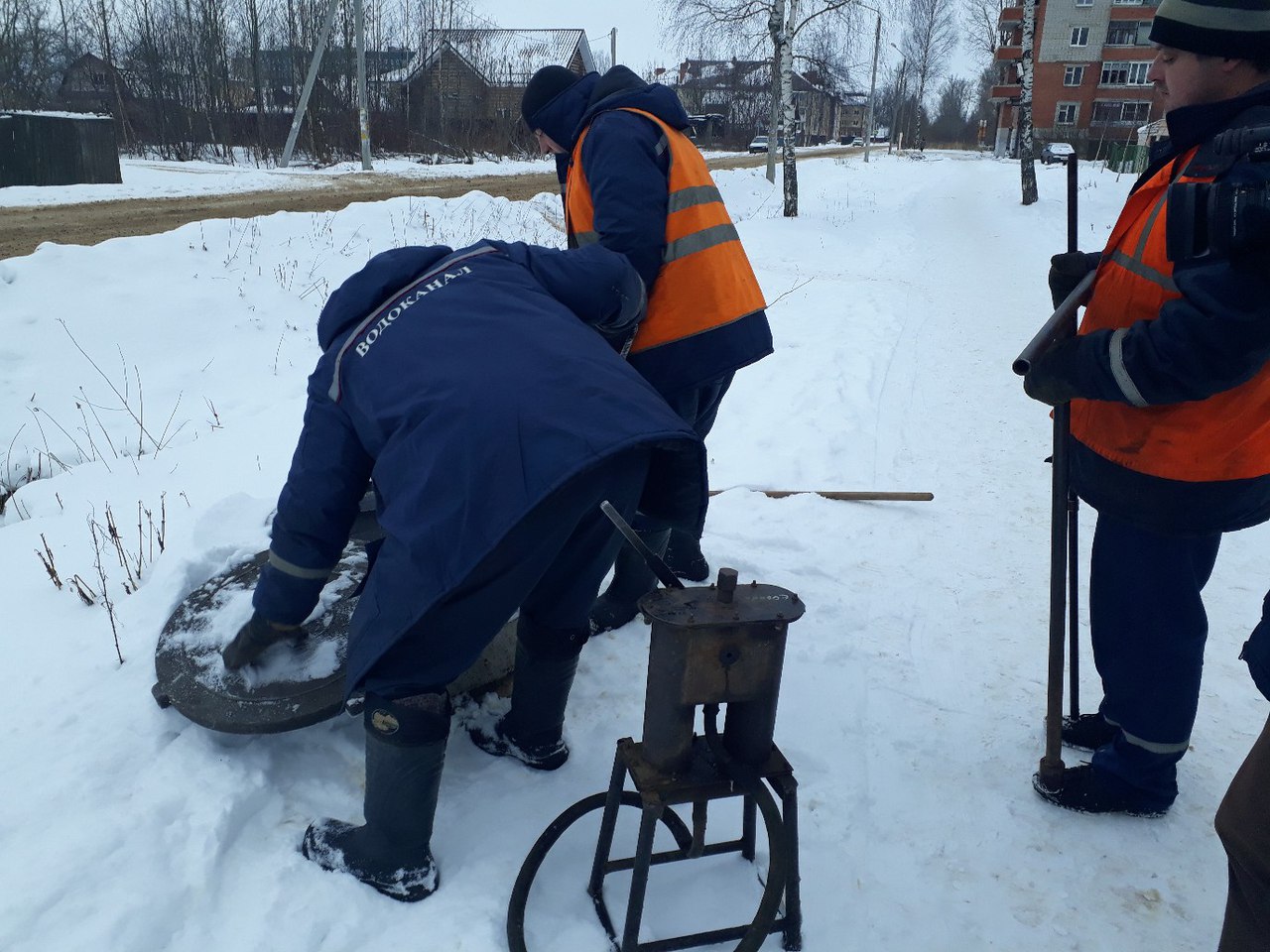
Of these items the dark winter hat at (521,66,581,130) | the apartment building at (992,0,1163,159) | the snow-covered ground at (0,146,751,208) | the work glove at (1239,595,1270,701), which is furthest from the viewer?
the apartment building at (992,0,1163,159)

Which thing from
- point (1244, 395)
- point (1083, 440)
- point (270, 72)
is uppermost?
point (270, 72)

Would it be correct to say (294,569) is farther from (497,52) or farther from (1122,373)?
(497,52)

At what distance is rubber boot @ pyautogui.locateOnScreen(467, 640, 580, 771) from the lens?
2.37 meters

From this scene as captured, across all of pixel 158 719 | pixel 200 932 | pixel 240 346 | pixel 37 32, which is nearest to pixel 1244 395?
pixel 200 932

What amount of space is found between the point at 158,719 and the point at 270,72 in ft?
103

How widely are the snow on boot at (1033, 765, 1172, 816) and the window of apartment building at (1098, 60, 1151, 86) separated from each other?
170ft

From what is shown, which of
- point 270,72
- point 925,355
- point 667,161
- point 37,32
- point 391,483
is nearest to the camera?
point 391,483

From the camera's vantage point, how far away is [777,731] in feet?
8.77

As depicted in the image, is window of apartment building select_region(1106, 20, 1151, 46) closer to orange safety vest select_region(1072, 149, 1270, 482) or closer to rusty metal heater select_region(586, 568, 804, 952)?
orange safety vest select_region(1072, 149, 1270, 482)

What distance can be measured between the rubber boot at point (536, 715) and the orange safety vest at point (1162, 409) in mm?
1475

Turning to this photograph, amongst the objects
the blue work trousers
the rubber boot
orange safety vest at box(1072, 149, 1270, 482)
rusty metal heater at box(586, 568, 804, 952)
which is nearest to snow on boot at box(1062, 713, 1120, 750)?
the blue work trousers

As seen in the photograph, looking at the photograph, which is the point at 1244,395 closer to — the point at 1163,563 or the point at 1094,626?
the point at 1163,563

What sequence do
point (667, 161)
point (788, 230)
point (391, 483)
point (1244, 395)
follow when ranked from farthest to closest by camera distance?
point (788, 230) < point (667, 161) < point (1244, 395) < point (391, 483)

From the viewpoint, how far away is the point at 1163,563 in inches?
85.2
